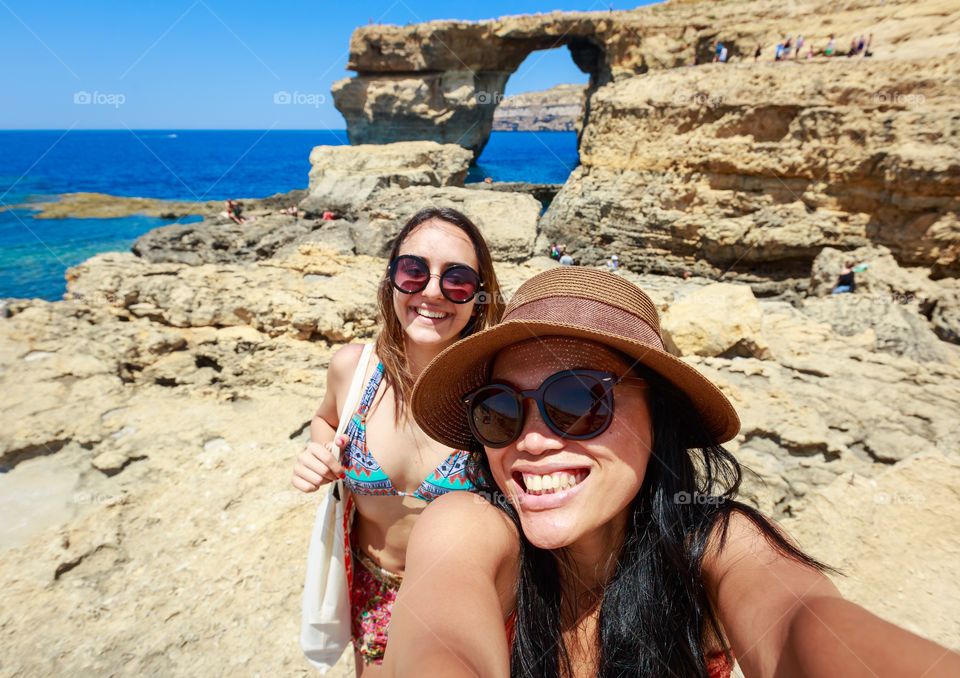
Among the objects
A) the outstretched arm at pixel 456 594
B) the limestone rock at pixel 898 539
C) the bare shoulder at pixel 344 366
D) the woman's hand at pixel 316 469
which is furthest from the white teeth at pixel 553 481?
the limestone rock at pixel 898 539

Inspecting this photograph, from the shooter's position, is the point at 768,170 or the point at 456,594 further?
the point at 768,170

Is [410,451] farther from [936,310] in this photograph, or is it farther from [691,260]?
[691,260]

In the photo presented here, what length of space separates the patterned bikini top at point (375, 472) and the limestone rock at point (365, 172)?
995cm

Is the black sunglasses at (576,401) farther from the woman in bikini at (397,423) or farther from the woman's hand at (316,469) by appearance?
the woman's hand at (316,469)

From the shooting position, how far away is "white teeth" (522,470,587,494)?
4.06 ft

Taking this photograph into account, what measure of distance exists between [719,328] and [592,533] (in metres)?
3.31

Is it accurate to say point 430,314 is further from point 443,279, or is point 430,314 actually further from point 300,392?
point 300,392

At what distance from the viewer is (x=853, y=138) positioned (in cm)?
980

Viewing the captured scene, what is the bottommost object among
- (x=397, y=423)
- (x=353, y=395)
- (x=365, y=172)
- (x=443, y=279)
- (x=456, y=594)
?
(x=456, y=594)

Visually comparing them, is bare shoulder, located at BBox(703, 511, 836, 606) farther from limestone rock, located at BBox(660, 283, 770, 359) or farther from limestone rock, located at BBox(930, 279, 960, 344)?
limestone rock, located at BBox(930, 279, 960, 344)

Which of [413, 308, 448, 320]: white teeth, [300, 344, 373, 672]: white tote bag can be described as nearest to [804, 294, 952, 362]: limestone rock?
[413, 308, 448, 320]: white teeth

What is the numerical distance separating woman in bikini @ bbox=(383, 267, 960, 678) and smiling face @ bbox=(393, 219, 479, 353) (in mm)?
647

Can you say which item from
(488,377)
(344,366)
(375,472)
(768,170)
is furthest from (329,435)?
(768,170)

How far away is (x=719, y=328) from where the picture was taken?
13.6ft
